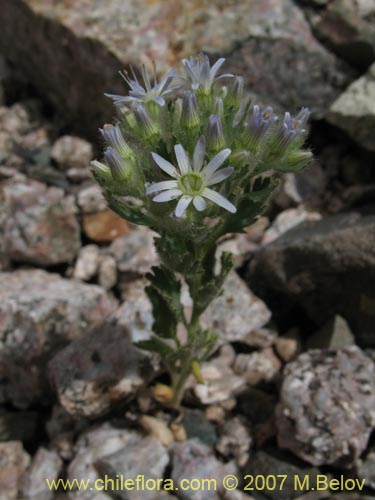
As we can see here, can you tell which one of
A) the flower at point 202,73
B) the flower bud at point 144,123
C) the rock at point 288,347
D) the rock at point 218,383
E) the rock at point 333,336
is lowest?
the rock at point 218,383

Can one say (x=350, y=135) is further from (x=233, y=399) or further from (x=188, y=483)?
(x=188, y=483)

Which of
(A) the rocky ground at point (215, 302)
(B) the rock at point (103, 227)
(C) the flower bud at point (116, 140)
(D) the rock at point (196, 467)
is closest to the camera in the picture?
(C) the flower bud at point (116, 140)

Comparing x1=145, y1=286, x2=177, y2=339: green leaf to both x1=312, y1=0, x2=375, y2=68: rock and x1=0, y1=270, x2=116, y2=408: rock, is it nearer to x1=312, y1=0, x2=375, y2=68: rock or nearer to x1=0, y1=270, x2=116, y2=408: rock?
x1=0, y1=270, x2=116, y2=408: rock

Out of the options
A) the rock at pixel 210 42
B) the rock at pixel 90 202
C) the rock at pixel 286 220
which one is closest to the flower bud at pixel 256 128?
the rock at pixel 286 220

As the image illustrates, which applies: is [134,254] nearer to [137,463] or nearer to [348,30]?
[137,463]

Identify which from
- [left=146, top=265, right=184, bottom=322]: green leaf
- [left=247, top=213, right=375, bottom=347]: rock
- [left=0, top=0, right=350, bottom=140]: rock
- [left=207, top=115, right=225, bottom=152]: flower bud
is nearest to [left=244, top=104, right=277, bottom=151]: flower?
[left=207, top=115, right=225, bottom=152]: flower bud

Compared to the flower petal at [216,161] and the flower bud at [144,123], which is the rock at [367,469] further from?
the flower bud at [144,123]

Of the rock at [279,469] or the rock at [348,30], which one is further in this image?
the rock at [348,30]

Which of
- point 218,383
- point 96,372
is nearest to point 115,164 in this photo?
point 96,372
